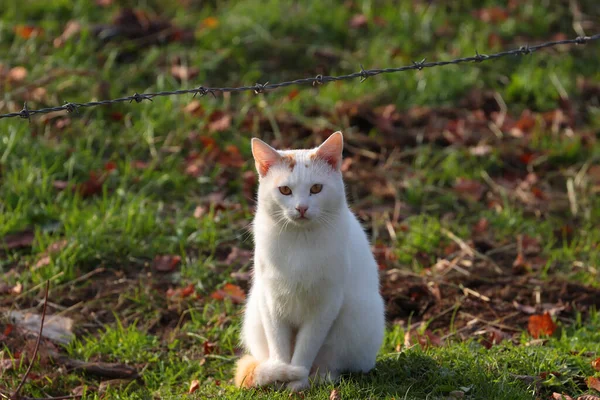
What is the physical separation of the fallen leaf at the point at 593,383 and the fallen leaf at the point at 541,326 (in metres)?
0.78

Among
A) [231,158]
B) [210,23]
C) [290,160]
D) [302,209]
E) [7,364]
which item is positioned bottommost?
[7,364]

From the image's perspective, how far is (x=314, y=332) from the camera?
3621mm

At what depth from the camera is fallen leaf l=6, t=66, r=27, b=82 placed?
21.8ft

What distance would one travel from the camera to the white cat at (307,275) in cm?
357

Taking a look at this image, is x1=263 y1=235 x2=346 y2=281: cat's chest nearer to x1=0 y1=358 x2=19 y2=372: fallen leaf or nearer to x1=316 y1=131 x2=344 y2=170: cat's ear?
x1=316 y1=131 x2=344 y2=170: cat's ear

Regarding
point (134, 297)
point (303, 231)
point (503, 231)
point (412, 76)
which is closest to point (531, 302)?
point (503, 231)

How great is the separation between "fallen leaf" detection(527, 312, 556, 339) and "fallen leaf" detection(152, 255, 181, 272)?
211 cm

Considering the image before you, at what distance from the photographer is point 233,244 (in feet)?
17.9

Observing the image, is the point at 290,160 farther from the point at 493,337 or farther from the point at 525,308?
the point at 525,308

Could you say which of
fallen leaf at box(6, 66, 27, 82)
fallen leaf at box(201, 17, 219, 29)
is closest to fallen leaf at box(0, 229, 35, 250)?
fallen leaf at box(6, 66, 27, 82)

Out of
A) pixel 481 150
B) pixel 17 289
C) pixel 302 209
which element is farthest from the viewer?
pixel 481 150

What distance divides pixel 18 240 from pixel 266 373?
7.62 ft

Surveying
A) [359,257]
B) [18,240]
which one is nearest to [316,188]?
[359,257]

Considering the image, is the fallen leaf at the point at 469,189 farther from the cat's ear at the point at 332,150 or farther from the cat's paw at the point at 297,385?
the cat's paw at the point at 297,385
